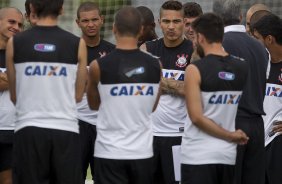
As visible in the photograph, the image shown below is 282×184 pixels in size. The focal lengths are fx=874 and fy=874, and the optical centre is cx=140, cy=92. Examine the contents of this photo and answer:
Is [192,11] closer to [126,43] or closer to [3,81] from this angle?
[3,81]

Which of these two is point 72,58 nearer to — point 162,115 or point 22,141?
point 22,141

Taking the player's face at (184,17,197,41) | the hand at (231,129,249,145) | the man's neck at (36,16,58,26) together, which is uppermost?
the man's neck at (36,16,58,26)

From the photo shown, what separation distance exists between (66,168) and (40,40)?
42.0 inches

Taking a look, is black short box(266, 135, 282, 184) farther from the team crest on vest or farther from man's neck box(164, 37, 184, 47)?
man's neck box(164, 37, 184, 47)

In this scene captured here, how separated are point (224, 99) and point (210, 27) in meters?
0.60

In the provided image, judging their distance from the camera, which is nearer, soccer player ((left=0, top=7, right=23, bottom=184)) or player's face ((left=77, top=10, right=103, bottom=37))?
soccer player ((left=0, top=7, right=23, bottom=184))

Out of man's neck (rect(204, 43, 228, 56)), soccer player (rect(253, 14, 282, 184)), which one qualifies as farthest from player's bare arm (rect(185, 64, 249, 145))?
soccer player (rect(253, 14, 282, 184))

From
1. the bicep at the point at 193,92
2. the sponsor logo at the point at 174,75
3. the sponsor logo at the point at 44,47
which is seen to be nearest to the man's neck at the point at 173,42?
the sponsor logo at the point at 174,75

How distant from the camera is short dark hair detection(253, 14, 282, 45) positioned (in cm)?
867

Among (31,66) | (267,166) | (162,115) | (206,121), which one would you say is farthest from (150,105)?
(267,166)

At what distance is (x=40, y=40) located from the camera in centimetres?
707

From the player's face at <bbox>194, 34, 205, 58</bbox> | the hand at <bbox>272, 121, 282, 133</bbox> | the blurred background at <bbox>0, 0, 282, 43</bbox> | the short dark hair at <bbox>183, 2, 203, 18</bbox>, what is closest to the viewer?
the player's face at <bbox>194, 34, 205, 58</bbox>

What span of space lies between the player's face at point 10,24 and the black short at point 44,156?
5.84 feet

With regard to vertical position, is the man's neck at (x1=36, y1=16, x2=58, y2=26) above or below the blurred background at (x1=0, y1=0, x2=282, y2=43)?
above
